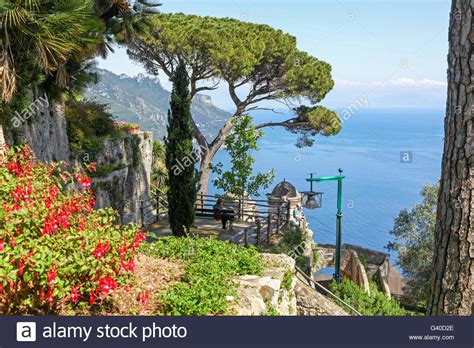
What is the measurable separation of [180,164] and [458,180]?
12.4 meters

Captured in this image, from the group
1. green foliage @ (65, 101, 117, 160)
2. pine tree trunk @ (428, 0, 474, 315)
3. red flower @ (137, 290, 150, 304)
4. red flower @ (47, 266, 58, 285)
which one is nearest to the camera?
pine tree trunk @ (428, 0, 474, 315)

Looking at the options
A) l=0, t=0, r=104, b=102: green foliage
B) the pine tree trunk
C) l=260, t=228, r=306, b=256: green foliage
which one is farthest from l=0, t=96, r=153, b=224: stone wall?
the pine tree trunk

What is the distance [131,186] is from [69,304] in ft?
45.8

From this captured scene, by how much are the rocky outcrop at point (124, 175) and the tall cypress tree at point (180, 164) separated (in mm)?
2250

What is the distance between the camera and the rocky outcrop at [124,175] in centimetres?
1564

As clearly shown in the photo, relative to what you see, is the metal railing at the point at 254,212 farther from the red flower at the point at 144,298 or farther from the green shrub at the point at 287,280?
the red flower at the point at 144,298

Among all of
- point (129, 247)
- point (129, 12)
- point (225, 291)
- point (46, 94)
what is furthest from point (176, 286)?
point (129, 12)

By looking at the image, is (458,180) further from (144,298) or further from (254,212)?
(254,212)

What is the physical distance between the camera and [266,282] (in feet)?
21.9

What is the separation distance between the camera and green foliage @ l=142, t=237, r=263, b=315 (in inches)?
205

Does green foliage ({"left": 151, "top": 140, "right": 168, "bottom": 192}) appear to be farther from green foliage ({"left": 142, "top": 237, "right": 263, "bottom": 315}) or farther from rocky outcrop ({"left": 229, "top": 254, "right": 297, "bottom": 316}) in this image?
rocky outcrop ({"left": 229, "top": 254, "right": 297, "bottom": 316})

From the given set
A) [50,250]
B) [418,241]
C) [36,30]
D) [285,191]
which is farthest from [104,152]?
[418,241]

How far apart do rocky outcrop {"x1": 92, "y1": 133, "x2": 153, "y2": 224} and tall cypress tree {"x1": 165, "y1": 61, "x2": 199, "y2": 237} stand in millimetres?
2250

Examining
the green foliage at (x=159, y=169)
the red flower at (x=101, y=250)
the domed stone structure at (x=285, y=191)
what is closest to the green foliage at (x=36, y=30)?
the red flower at (x=101, y=250)
